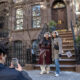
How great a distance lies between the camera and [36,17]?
48.8 ft

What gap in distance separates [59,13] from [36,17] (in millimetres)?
2281

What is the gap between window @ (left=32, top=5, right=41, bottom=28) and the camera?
1478 centimetres

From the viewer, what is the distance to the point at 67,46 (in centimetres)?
965

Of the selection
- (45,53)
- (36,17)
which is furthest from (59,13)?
(45,53)

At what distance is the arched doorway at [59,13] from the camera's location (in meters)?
14.1

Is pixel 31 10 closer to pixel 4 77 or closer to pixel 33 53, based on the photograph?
pixel 33 53

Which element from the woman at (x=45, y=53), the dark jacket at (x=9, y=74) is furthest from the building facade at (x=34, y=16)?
the dark jacket at (x=9, y=74)

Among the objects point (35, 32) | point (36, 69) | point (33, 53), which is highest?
point (35, 32)

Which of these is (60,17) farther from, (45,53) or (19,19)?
(45,53)

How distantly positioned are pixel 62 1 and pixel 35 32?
12.7 feet

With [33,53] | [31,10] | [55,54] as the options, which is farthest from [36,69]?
[31,10]

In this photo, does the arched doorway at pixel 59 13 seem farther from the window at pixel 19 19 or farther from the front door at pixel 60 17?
the window at pixel 19 19

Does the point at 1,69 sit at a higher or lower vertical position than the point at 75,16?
lower

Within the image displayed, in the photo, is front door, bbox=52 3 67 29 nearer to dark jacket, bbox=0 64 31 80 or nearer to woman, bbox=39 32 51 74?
woman, bbox=39 32 51 74
